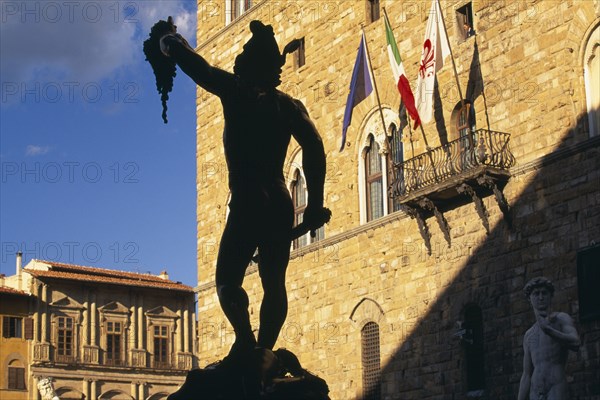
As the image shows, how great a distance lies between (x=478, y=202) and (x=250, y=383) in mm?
12805

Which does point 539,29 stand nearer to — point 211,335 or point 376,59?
point 376,59

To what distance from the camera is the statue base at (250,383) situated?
7277 mm

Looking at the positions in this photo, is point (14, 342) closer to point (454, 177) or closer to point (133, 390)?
point (133, 390)

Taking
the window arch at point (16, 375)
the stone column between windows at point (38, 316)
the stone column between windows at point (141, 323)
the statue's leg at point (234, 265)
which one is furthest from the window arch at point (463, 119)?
the stone column between windows at point (141, 323)

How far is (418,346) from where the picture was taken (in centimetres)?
2075

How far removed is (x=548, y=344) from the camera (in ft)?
34.4

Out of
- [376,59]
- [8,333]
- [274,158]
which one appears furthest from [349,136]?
[8,333]

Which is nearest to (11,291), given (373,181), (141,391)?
(141,391)

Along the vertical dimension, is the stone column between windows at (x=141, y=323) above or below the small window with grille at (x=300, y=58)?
below

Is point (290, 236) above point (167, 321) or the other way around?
the other way around

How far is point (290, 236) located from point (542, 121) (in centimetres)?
1187

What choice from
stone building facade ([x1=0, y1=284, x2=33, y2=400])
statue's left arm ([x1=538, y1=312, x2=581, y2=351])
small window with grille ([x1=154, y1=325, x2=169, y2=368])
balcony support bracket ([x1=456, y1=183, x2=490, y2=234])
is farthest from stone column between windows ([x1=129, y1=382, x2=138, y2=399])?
statue's left arm ([x1=538, y1=312, x2=581, y2=351])

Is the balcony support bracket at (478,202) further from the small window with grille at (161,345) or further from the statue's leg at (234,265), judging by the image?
the small window with grille at (161,345)

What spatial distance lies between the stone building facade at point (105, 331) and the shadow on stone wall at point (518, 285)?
3357 cm
